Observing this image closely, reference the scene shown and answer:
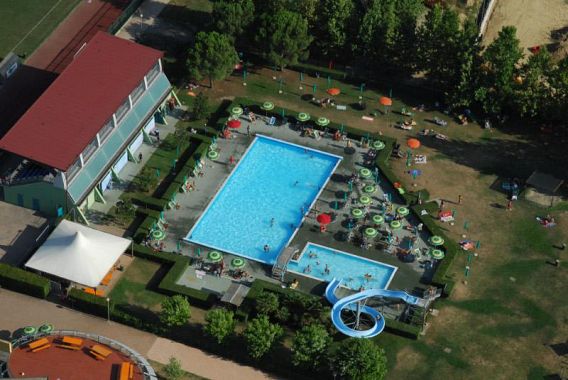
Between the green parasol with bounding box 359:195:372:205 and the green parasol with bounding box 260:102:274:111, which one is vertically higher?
the green parasol with bounding box 260:102:274:111

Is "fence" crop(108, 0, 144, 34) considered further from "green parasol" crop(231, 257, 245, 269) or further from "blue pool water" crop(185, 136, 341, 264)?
"green parasol" crop(231, 257, 245, 269)

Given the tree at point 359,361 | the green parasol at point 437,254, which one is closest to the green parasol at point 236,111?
the green parasol at point 437,254

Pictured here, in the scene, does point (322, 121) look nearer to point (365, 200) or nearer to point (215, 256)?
point (365, 200)

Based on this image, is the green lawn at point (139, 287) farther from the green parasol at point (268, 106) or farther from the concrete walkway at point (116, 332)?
the green parasol at point (268, 106)

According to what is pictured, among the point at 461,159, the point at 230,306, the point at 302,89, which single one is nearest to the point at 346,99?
the point at 302,89

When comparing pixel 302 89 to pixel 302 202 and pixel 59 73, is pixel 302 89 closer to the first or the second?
pixel 302 202

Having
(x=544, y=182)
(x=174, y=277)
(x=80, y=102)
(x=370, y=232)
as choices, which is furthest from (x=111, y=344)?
(x=544, y=182)

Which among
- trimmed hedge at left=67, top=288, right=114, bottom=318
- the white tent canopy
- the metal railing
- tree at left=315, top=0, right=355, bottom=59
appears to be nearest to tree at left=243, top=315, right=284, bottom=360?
the metal railing
